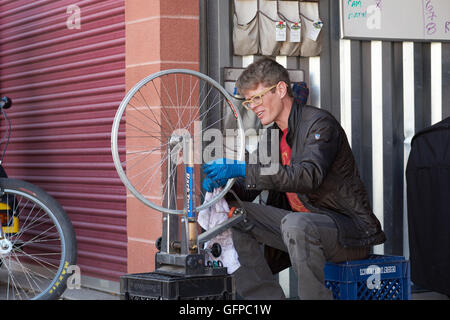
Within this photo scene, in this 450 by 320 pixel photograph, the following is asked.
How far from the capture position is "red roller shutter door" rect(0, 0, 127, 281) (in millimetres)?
4520

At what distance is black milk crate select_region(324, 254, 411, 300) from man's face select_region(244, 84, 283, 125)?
0.79 metres

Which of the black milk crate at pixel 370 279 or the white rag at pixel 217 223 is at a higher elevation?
the white rag at pixel 217 223

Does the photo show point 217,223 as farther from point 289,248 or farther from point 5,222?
point 5,222

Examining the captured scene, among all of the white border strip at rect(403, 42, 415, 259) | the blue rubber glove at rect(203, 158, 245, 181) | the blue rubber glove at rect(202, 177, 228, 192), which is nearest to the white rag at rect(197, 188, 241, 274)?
the blue rubber glove at rect(202, 177, 228, 192)

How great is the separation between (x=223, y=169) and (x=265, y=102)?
47cm

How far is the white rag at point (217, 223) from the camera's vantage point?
358cm

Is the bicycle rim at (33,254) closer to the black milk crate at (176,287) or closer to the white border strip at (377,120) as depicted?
the black milk crate at (176,287)

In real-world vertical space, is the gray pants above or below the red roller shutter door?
below

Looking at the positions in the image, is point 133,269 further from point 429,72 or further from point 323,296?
point 429,72

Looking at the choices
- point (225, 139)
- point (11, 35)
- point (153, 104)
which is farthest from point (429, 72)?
point (11, 35)

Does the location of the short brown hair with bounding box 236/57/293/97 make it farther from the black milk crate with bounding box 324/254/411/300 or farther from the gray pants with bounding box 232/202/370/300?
the black milk crate with bounding box 324/254/411/300

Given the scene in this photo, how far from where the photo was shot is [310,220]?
3209mm

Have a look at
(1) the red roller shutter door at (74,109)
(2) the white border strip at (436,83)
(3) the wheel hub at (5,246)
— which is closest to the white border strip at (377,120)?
(2) the white border strip at (436,83)
